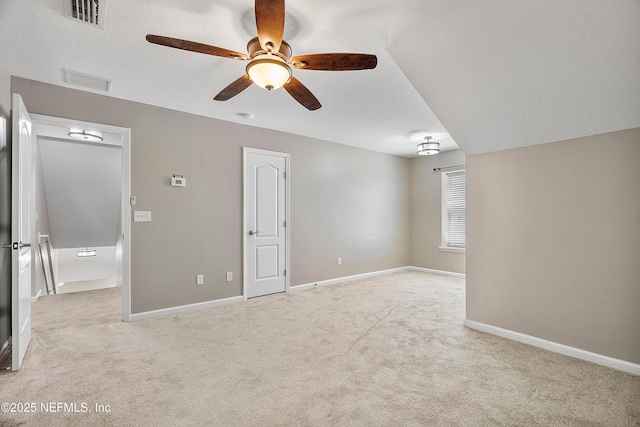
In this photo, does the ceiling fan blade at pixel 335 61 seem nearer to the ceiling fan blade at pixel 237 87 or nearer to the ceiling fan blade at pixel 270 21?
the ceiling fan blade at pixel 270 21

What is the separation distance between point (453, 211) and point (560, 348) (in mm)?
3766

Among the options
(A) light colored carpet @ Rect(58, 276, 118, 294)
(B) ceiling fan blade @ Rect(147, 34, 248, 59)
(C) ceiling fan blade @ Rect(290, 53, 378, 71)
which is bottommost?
(A) light colored carpet @ Rect(58, 276, 118, 294)

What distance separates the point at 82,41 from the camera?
2.31 meters

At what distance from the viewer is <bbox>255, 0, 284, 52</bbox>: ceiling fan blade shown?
156cm

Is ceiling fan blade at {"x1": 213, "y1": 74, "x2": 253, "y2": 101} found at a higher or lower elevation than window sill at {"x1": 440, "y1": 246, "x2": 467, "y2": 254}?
higher

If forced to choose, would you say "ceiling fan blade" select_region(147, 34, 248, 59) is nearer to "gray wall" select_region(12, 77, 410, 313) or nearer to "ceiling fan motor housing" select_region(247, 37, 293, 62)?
"ceiling fan motor housing" select_region(247, 37, 293, 62)

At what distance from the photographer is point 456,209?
6.09 m

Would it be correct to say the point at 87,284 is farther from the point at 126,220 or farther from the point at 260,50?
the point at 260,50

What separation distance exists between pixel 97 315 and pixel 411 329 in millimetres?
3711

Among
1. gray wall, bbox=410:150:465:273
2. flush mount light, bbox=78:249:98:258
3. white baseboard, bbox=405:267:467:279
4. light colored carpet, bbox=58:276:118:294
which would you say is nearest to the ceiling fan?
gray wall, bbox=410:150:465:273

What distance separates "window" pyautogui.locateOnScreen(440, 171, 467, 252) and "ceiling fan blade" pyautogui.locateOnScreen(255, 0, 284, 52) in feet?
17.0

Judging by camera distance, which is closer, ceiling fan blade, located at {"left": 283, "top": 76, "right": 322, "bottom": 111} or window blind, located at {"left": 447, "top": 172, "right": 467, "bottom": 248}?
ceiling fan blade, located at {"left": 283, "top": 76, "right": 322, "bottom": 111}

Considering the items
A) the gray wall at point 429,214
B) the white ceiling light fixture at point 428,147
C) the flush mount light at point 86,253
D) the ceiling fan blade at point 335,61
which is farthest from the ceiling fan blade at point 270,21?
the flush mount light at point 86,253

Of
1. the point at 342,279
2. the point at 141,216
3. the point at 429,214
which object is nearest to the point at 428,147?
the point at 429,214
